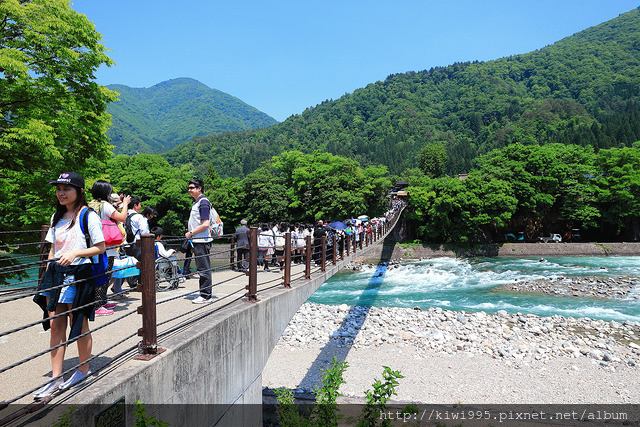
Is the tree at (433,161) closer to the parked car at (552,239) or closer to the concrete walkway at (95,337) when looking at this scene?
the parked car at (552,239)

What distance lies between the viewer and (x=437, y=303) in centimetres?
1794

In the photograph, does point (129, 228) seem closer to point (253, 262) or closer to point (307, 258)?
point (253, 262)

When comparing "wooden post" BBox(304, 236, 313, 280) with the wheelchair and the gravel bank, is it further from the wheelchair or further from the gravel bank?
the gravel bank

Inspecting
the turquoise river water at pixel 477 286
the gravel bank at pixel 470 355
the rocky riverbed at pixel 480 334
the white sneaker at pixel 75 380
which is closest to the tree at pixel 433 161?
the turquoise river water at pixel 477 286

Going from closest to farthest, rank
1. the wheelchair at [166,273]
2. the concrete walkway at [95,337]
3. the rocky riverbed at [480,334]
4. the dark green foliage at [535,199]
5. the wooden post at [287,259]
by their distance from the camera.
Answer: the concrete walkway at [95,337] → the wooden post at [287,259] → the wheelchair at [166,273] → the rocky riverbed at [480,334] → the dark green foliage at [535,199]

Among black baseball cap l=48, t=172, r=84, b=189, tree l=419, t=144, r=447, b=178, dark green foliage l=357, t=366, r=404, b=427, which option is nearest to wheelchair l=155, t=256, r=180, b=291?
black baseball cap l=48, t=172, r=84, b=189

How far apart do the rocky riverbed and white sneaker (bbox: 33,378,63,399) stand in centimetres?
1054

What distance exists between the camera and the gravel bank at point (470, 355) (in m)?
9.10

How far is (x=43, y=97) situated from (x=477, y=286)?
70.6 feet

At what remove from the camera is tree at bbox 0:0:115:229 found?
7414 millimetres

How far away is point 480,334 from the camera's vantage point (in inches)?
507

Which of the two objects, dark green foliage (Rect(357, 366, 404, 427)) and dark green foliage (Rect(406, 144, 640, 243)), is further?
dark green foliage (Rect(406, 144, 640, 243))

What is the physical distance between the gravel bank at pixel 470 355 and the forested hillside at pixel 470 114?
55.6m

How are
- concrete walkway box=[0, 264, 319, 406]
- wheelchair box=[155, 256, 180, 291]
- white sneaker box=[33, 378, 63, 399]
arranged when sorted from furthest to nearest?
wheelchair box=[155, 256, 180, 291], concrete walkway box=[0, 264, 319, 406], white sneaker box=[33, 378, 63, 399]
